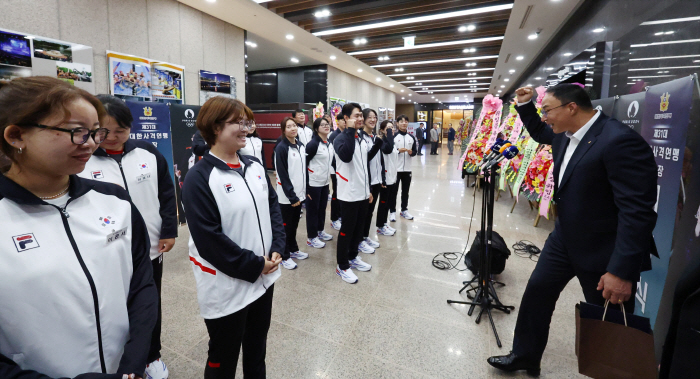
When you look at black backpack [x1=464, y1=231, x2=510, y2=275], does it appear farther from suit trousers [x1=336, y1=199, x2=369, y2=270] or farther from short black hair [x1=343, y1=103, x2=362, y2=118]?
short black hair [x1=343, y1=103, x2=362, y2=118]

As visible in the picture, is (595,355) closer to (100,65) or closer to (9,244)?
(9,244)

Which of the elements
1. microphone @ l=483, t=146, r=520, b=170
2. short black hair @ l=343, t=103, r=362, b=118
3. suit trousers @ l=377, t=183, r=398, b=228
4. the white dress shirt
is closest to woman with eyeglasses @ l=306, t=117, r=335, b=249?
suit trousers @ l=377, t=183, r=398, b=228

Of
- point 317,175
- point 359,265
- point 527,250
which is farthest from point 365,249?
point 527,250

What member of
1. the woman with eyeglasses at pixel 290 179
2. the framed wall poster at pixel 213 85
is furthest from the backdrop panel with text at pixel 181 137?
the woman with eyeglasses at pixel 290 179

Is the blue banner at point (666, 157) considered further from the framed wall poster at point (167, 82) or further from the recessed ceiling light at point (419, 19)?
the framed wall poster at point (167, 82)

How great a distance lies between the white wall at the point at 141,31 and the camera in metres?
3.83

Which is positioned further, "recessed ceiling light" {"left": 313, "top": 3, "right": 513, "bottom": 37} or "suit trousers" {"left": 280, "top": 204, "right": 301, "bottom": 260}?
"recessed ceiling light" {"left": 313, "top": 3, "right": 513, "bottom": 37}

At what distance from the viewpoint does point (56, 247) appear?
0.80 metres

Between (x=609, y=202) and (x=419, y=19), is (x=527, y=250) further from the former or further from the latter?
(x=419, y=19)

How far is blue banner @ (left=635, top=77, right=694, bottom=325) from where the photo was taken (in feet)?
5.99

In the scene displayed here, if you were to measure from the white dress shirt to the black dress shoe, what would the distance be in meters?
1.11

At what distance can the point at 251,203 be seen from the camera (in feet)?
4.68

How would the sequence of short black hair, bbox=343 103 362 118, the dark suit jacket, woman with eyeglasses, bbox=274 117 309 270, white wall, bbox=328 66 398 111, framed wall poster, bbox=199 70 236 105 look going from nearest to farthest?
the dark suit jacket, short black hair, bbox=343 103 362 118, woman with eyeglasses, bbox=274 117 309 270, framed wall poster, bbox=199 70 236 105, white wall, bbox=328 66 398 111

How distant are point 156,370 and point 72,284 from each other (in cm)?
137
